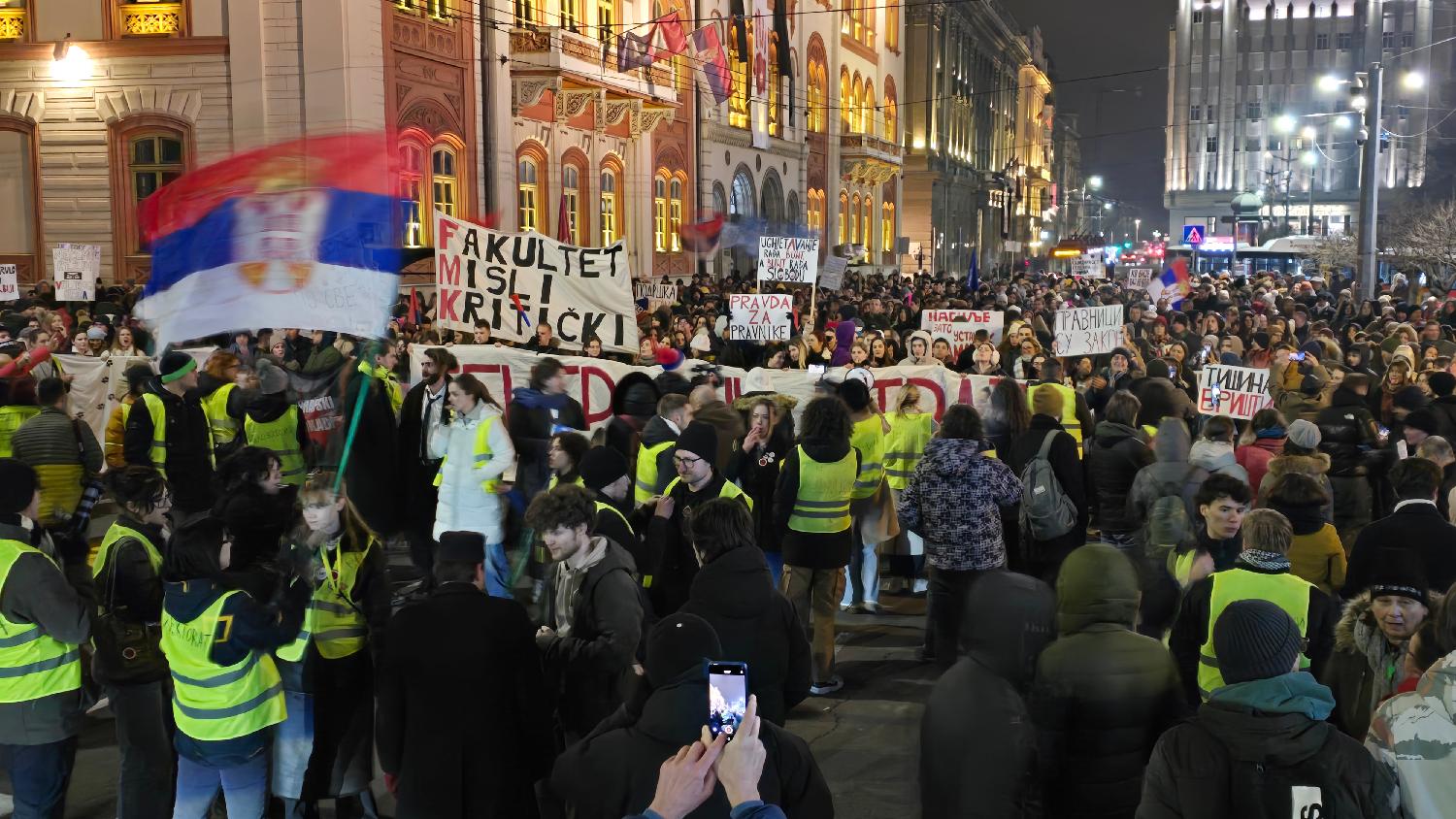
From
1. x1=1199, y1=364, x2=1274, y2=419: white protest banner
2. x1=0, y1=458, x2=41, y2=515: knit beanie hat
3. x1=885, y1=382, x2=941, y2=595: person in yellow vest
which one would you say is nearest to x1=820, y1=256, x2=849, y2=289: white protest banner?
x1=1199, y1=364, x2=1274, y2=419: white protest banner

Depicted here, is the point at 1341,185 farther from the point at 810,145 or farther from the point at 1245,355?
the point at 1245,355

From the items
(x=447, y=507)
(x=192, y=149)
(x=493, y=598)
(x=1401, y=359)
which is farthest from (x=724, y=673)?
(x=192, y=149)

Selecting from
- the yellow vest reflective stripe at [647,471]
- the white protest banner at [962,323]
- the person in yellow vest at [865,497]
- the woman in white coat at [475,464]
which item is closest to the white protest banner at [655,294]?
the white protest banner at [962,323]

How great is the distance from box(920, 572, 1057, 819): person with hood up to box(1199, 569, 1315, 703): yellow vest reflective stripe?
4.32 feet

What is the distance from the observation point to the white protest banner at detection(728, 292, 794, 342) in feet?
49.8

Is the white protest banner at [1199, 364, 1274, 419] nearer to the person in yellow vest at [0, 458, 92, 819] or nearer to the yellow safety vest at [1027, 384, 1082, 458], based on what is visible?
the yellow safety vest at [1027, 384, 1082, 458]

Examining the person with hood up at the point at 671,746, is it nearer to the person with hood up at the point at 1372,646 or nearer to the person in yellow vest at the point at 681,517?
the person with hood up at the point at 1372,646

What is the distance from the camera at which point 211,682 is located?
504cm

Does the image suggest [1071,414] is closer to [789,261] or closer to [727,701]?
[727,701]

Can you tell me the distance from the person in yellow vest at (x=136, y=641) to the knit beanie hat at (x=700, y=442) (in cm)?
236

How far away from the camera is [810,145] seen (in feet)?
155

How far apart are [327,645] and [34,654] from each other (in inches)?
42.9

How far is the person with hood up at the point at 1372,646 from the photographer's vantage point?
5.00 meters

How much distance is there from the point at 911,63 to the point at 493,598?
205 ft
